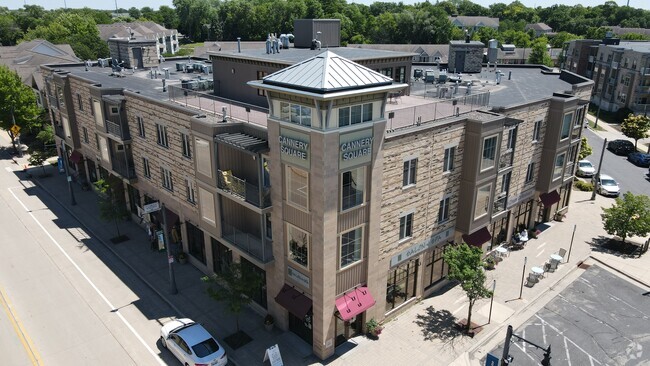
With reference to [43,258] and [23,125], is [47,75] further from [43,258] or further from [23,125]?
[43,258]

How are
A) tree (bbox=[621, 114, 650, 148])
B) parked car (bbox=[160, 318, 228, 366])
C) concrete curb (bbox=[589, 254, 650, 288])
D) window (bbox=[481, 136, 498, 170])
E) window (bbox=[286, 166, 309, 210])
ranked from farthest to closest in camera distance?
tree (bbox=[621, 114, 650, 148]) → concrete curb (bbox=[589, 254, 650, 288]) → window (bbox=[481, 136, 498, 170]) → parked car (bbox=[160, 318, 228, 366]) → window (bbox=[286, 166, 309, 210])

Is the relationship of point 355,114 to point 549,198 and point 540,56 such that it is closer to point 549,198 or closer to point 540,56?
point 549,198

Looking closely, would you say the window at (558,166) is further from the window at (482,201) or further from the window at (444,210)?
the window at (444,210)

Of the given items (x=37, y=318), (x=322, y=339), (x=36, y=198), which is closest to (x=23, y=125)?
(x=36, y=198)

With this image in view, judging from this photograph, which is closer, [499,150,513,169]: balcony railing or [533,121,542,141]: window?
[499,150,513,169]: balcony railing

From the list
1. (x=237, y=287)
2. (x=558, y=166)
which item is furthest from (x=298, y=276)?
(x=558, y=166)

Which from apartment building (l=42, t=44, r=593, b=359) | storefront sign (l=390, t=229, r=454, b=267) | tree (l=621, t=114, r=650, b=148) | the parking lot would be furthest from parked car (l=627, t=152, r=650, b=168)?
storefront sign (l=390, t=229, r=454, b=267)

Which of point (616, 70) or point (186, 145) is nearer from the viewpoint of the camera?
point (186, 145)

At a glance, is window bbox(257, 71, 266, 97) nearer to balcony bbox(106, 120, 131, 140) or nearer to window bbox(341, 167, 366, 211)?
balcony bbox(106, 120, 131, 140)

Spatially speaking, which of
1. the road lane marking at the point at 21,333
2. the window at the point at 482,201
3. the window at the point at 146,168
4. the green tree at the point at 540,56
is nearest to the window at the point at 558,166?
the window at the point at 482,201
